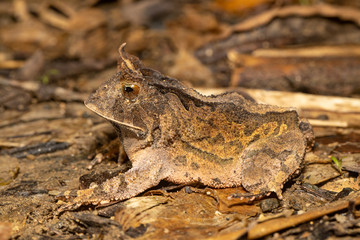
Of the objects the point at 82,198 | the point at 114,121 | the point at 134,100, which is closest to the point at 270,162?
the point at 134,100

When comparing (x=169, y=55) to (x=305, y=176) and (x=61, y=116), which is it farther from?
(x=305, y=176)

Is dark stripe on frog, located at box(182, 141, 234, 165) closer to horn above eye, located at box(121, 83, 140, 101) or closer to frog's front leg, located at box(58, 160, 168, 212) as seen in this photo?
frog's front leg, located at box(58, 160, 168, 212)

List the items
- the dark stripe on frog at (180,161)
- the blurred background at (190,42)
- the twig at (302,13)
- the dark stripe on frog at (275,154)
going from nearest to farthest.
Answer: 1. the dark stripe on frog at (275,154)
2. the dark stripe on frog at (180,161)
3. the blurred background at (190,42)
4. the twig at (302,13)

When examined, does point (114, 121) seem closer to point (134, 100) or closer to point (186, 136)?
point (134, 100)

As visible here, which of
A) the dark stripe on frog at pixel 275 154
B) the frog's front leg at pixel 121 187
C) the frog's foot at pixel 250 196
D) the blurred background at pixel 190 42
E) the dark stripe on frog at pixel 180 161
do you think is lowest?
the frog's foot at pixel 250 196

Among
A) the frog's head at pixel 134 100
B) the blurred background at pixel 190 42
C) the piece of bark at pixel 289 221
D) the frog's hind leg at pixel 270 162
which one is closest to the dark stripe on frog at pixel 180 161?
the frog's head at pixel 134 100

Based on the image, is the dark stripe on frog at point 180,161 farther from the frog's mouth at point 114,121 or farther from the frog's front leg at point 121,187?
the frog's mouth at point 114,121
